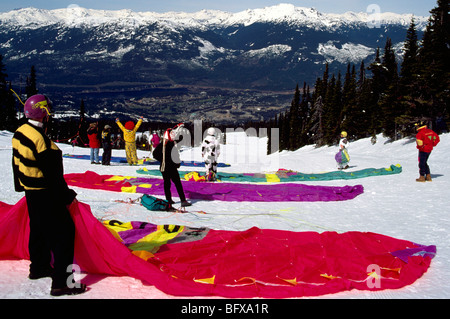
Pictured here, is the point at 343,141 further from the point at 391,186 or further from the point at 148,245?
the point at 148,245

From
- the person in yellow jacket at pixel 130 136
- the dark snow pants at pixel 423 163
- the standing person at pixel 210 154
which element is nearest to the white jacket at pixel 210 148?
the standing person at pixel 210 154

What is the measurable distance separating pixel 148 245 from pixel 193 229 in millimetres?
1051

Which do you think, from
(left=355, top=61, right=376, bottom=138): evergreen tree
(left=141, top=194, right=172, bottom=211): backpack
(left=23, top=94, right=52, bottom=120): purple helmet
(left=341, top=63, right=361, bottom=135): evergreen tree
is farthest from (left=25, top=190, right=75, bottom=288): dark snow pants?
(left=341, top=63, right=361, bottom=135): evergreen tree

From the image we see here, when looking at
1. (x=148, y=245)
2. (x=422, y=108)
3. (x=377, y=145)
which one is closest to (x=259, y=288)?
(x=148, y=245)

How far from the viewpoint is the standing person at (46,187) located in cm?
394

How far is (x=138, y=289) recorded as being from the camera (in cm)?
414

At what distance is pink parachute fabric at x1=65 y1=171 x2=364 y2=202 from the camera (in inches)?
414

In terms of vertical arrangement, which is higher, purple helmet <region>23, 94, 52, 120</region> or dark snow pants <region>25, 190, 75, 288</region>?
purple helmet <region>23, 94, 52, 120</region>

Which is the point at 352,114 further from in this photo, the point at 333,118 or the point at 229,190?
the point at 229,190

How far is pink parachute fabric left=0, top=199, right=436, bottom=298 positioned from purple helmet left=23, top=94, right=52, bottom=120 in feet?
3.77

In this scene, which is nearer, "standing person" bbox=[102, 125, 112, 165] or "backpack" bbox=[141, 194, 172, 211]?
"backpack" bbox=[141, 194, 172, 211]

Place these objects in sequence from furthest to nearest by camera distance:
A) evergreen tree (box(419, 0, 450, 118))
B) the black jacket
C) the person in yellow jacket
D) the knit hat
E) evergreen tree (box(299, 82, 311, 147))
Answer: evergreen tree (box(299, 82, 311, 147))
evergreen tree (box(419, 0, 450, 118))
the knit hat
the person in yellow jacket
the black jacket

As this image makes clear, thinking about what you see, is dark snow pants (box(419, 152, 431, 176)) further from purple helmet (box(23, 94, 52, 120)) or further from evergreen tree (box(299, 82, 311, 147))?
evergreen tree (box(299, 82, 311, 147))

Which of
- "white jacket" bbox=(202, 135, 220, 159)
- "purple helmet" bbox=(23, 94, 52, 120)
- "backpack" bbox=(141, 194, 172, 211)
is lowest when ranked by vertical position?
"backpack" bbox=(141, 194, 172, 211)
